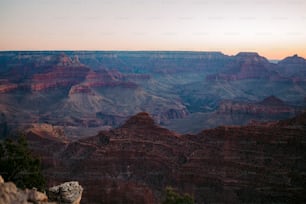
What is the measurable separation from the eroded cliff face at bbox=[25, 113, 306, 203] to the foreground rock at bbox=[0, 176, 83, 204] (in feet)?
76.7

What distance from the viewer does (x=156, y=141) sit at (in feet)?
212

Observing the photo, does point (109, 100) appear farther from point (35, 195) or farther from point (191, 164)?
point (35, 195)

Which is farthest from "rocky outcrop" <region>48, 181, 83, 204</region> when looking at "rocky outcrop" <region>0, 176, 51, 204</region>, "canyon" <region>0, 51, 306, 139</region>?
"canyon" <region>0, 51, 306, 139</region>

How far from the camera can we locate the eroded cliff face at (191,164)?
51531mm

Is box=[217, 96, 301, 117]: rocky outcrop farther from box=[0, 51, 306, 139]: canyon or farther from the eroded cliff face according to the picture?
the eroded cliff face

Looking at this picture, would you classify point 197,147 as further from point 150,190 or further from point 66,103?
point 66,103

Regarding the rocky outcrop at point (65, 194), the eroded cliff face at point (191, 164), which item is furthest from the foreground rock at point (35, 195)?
the eroded cliff face at point (191, 164)

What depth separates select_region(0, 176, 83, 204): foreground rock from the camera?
830 inches

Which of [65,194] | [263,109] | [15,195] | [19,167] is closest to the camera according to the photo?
Answer: [15,195]

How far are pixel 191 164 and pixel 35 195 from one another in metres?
36.7

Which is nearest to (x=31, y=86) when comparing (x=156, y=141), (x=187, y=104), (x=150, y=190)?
(x=187, y=104)

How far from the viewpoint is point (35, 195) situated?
2300 cm

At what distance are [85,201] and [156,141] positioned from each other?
17875mm

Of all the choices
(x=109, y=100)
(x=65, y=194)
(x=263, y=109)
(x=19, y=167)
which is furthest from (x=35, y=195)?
(x=109, y=100)
